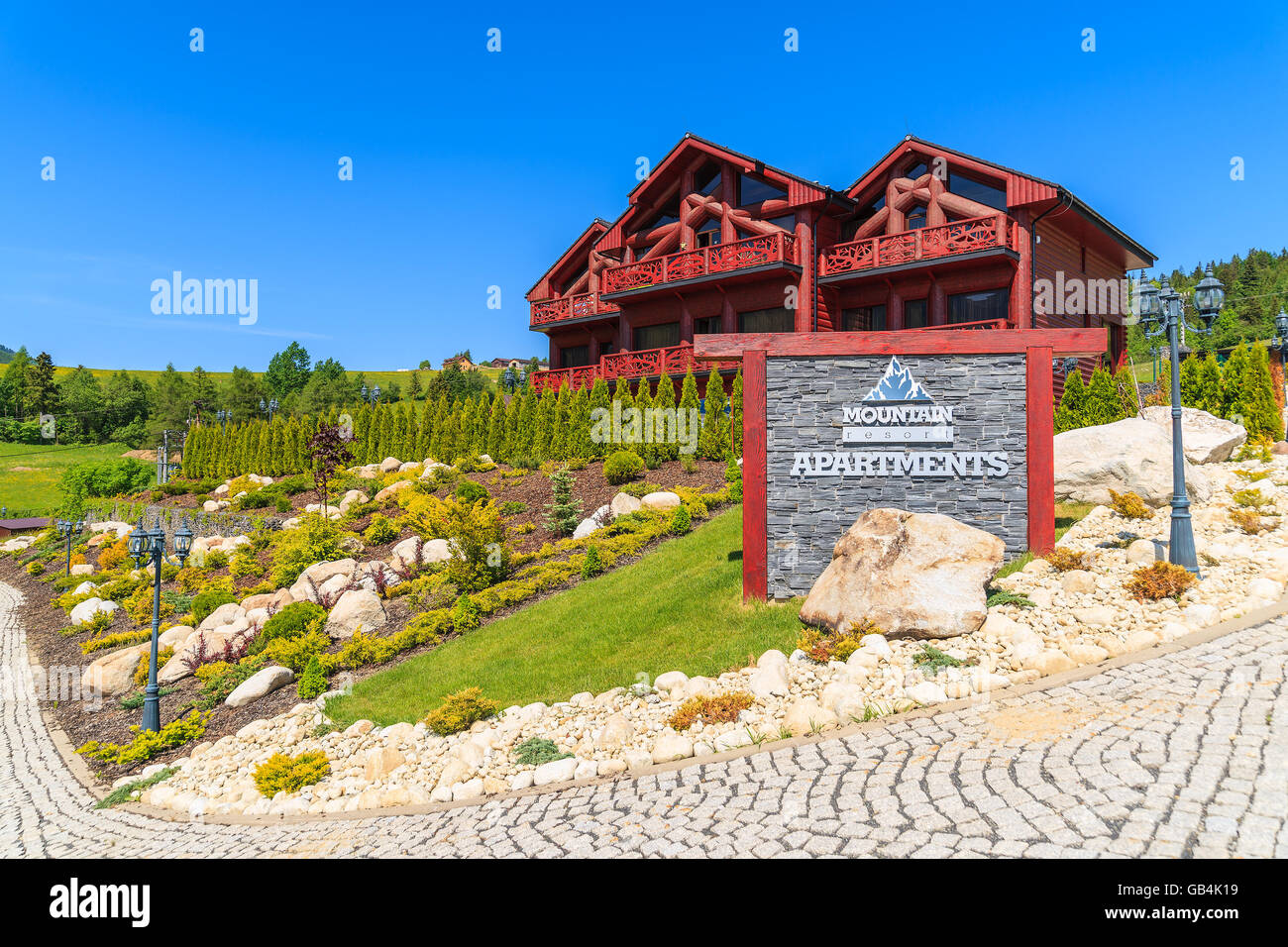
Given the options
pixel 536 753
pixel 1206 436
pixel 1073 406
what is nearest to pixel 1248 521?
pixel 1206 436

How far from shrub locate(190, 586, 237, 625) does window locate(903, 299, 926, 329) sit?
2080 centimetres

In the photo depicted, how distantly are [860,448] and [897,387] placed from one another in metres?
1.00

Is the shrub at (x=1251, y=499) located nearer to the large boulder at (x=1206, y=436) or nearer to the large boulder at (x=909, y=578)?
the large boulder at (x=1206, y=436)

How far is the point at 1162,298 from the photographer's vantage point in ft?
33.5

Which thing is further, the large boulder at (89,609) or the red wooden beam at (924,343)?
the large boulder at (89,609)

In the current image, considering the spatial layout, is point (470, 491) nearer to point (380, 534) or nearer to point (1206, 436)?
point (380, 534)

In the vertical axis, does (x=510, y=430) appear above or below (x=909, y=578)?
above

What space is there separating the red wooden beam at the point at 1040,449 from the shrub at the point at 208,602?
17323 millimetres

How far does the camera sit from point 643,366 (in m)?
25.6

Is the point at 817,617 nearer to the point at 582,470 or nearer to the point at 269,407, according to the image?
the point at 582,470

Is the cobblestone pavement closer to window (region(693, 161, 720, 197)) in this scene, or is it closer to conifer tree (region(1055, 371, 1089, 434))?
conifer tree (region(1055, 371, 1089, 434))

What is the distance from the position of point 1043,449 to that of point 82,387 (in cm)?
9924

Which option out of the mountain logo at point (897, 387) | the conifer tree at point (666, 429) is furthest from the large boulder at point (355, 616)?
the mountain logo at point (897, 387)

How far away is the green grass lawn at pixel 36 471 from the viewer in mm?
52938
